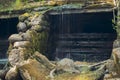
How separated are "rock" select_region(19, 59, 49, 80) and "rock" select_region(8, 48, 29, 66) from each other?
117 centimetres

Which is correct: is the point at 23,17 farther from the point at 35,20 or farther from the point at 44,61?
the point at 44,61

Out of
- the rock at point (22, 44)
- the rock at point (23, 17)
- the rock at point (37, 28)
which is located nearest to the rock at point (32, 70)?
the rock at point (22, 44)

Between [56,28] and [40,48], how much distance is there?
61.7 inches

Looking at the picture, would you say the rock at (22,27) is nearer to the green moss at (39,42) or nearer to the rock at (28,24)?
the rock at (28,24)

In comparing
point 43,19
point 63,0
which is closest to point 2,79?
point 43,19

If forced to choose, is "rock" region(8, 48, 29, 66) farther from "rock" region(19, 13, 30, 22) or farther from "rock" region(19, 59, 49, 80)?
"rock" region(19, 13, 30, 22)

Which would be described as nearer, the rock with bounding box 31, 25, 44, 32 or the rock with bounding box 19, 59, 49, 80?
the rock with bounding box 19, 59, 49, 80

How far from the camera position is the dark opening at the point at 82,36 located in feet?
52.4

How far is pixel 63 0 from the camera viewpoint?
641 inches

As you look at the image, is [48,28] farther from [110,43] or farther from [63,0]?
[110,43]

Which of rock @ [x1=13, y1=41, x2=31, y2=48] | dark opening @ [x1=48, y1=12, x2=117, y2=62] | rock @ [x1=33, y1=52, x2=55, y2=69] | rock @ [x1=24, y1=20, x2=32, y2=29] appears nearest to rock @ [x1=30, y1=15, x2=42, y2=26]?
rock @ [x1=24, y1=20, x2=32, y2=29]

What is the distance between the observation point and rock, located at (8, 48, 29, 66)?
46.1 feet

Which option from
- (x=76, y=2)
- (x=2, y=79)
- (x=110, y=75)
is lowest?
(x=2, y=79)

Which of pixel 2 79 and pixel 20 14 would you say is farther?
pixel 20 14
